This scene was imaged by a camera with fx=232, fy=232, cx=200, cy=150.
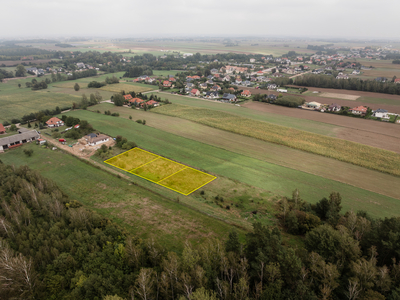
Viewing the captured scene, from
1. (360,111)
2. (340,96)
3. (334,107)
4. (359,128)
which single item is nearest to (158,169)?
(359,128)

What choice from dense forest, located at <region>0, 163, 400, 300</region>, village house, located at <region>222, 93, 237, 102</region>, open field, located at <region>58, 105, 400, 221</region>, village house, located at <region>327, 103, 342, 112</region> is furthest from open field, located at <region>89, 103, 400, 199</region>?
village house, located at <region>222, 93, 237, 102</region>

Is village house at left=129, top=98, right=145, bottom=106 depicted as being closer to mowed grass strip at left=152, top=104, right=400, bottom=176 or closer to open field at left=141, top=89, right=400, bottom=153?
mowed grass strip at left=152, top=104, right=400, bottom=176

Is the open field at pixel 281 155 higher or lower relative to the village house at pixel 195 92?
lower

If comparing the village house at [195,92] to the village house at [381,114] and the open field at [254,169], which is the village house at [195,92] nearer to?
the open field at [254,169]

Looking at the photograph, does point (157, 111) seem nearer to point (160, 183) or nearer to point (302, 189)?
point (160, 183)

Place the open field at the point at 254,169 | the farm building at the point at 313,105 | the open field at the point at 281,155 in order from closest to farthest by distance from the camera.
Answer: the open field at the point at 254,169, the open field at the point at 281,155, the farm building at the point at 313,105

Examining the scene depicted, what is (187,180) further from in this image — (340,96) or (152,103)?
(340,96)

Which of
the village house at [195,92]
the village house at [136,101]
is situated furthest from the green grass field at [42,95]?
the village house at [195,92]

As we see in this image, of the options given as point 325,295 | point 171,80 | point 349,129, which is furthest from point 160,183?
point 171,80
